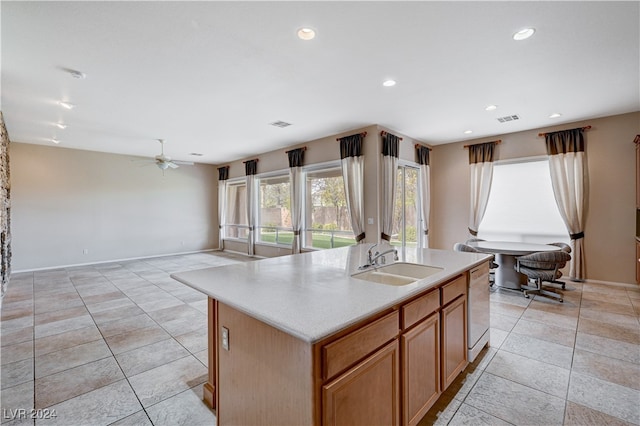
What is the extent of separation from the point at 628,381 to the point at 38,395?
4552 mm

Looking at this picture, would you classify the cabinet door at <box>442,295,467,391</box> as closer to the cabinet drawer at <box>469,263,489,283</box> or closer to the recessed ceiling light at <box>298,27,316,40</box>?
the cabinet drawer at <box>469,263,489,283</box>

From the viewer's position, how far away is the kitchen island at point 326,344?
114 cm

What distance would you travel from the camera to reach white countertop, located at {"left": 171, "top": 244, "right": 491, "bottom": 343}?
3.86 feet

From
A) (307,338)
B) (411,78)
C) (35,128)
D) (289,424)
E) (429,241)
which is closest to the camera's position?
(307,338)

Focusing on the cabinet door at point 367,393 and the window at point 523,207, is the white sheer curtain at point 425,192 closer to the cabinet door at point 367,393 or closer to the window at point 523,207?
the window at point 523,207

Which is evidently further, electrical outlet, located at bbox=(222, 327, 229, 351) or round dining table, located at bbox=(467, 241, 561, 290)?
round dining table, located at bbox=(467, 241, 561, 290)

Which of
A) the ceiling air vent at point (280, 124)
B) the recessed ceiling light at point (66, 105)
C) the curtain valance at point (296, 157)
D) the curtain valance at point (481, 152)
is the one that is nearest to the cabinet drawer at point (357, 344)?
the ceiling air vent at point (280, 124)

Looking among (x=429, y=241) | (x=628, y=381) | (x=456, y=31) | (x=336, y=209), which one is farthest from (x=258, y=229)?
(x=628, y=381)

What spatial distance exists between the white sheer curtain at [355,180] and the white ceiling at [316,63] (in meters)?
0.57

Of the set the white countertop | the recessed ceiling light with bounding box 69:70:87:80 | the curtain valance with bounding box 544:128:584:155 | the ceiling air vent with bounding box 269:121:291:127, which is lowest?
the white countertop

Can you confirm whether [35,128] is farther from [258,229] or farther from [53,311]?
[258,229]

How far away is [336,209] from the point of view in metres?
6.30

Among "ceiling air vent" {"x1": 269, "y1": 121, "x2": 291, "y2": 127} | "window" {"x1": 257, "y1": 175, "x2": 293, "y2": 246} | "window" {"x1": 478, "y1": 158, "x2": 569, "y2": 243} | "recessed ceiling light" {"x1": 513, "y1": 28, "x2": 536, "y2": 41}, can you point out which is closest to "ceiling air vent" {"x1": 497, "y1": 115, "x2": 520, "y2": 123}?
"window" {"x1": 478, "y1": 158, "x2": 569, "y2": 243}

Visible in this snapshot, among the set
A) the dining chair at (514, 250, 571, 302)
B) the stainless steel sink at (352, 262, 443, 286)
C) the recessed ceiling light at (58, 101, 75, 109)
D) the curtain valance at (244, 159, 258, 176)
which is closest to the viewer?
the stainless steel sink at (352, 262, 443, 286)
